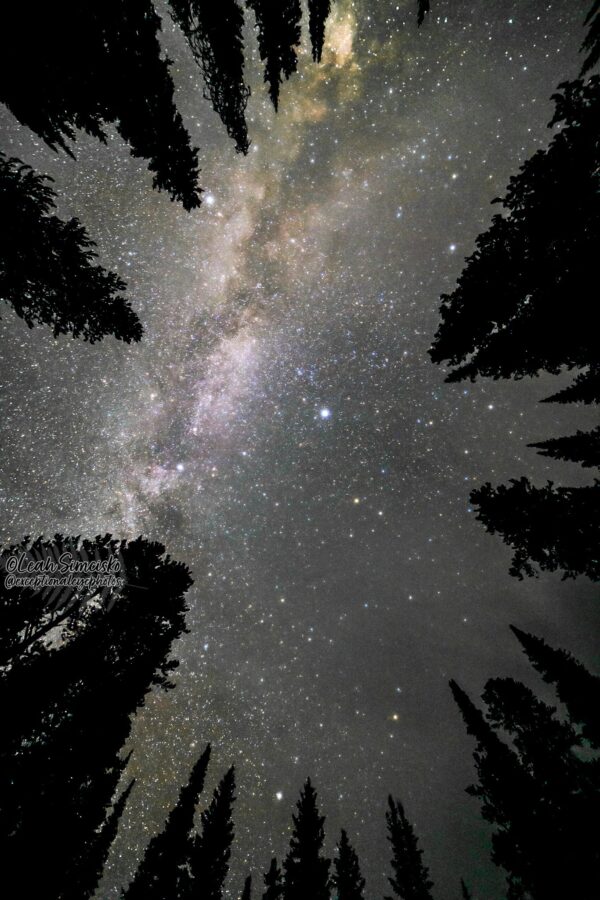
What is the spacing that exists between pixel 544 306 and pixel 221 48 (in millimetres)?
6766

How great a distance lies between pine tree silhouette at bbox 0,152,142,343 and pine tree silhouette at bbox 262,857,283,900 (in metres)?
33.8

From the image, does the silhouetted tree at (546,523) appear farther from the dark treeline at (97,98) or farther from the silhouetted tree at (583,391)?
the dark treeline at (97,98)

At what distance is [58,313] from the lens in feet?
19.4

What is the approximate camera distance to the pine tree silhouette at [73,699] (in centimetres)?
914

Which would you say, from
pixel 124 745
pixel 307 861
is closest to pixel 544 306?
pixel 124 745

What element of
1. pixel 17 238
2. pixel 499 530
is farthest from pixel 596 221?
pixel 17 238

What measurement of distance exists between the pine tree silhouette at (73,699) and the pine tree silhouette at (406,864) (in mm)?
24745

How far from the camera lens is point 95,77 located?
4047 mm

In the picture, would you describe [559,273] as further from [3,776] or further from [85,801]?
[85,801]

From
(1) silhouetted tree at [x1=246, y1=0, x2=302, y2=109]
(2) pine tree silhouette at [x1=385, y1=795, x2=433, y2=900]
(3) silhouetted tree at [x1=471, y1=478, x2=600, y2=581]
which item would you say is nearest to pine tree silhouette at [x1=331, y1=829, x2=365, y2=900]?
(2) pine tree silhouette at [x1=385, y1=795, x2=433, y2=900]

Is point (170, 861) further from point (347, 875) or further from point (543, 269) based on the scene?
point (543, 269)

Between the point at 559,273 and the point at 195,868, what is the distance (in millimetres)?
32703

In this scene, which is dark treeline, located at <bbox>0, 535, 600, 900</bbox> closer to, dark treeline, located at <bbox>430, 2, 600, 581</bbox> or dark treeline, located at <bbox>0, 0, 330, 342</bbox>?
dark treeline, located at <bbox>0, 0, 330, 342</bbox>

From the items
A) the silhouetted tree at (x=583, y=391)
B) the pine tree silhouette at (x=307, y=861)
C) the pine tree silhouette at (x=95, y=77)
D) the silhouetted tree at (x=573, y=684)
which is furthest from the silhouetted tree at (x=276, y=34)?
the pine tree silhouette at (x=307, y=861)
